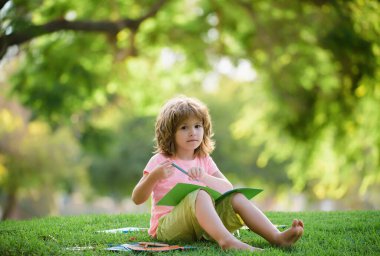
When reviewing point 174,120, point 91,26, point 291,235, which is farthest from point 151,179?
point 91,26

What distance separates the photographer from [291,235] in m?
3.44

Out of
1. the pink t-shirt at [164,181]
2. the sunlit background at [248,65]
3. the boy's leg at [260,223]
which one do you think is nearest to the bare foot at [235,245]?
the boy's leg at [260,223]

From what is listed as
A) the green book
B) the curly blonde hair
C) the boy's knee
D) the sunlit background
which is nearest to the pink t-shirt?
the curly blonde hair

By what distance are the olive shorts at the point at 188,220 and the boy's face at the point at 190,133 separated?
419 millimetres

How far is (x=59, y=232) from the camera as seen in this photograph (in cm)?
421

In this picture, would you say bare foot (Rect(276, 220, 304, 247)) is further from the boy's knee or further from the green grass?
the boy's knee

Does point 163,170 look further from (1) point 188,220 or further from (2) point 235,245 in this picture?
(2) point 235,245

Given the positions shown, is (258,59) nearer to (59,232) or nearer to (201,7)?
(201,7)

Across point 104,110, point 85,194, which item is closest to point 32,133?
point 104,110

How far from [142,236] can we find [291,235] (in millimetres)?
1153

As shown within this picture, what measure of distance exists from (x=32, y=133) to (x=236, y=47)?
36.5 ft

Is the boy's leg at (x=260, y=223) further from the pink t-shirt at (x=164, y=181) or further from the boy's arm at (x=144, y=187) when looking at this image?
the boy's arm at (x=144, y=187)

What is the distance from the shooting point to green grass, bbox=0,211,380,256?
3.42 metres

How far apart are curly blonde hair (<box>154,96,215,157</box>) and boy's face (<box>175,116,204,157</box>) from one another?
3cm
